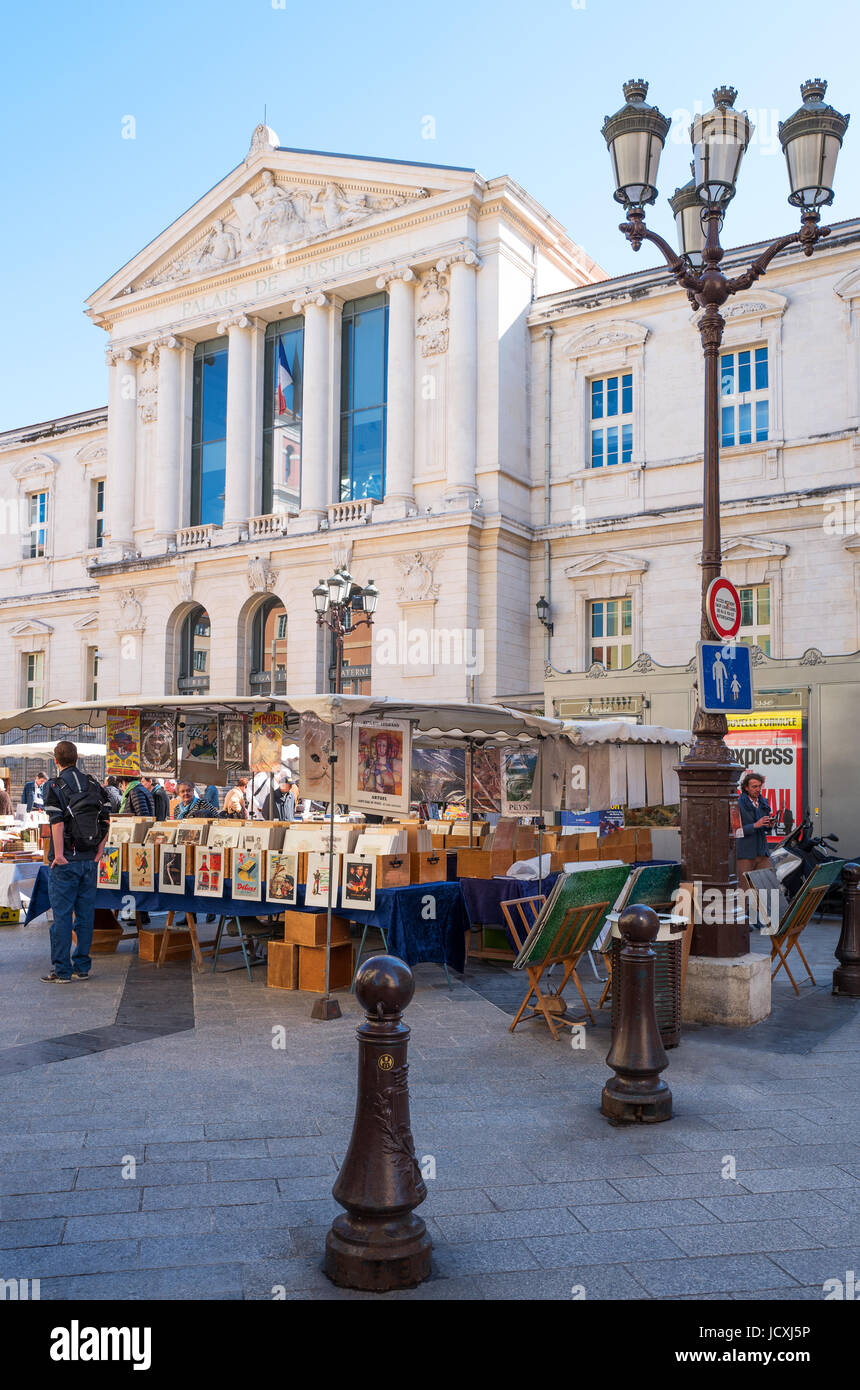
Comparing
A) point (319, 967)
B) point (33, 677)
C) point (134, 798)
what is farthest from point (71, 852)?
point (33, 677)

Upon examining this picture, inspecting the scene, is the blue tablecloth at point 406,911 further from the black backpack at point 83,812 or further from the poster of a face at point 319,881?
the black backpack at point 83,812

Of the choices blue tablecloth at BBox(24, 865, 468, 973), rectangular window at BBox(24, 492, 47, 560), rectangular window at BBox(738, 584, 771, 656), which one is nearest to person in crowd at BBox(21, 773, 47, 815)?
blue tablecloth at BBox(24, 865, 468, 973)

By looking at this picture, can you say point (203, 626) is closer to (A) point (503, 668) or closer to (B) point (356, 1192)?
(A) point (503, 668)

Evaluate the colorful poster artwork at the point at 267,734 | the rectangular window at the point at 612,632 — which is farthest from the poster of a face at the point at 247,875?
the rectangular window at the point at 612,632

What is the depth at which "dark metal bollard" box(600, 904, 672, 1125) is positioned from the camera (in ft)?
18.5

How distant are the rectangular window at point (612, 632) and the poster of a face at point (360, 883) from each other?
55.9 ft

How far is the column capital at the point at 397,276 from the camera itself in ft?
89.0

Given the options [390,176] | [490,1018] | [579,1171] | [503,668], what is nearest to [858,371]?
[503,668]

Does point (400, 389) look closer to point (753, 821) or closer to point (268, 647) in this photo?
point (268, 647)

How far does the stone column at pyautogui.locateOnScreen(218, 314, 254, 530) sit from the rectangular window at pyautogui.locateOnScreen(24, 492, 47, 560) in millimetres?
12014

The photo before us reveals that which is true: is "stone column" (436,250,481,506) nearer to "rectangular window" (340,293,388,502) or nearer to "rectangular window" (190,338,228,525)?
"rectangular window" (340,293,388,502)

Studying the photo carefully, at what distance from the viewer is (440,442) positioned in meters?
26.8

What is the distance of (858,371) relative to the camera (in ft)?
74.6

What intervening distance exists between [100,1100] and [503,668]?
802 inches
